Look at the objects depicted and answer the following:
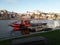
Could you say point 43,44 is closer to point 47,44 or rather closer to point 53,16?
point 47,44

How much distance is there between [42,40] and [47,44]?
0.34m

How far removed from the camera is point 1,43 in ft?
22.5

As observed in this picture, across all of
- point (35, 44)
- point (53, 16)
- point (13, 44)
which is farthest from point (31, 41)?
point (53, 16)

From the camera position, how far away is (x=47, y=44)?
21.9 ft

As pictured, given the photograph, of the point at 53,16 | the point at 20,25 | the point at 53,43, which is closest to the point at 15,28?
the point at 20,25

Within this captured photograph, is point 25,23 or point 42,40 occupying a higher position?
point 42,40

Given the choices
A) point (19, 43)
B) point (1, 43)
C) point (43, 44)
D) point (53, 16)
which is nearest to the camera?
point (19, 43)

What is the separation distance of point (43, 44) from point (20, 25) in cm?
3716

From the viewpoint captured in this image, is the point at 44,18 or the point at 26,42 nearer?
the point at 26,42

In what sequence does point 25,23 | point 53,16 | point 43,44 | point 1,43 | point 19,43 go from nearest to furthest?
point 19,43
point 43,44
point 1,43
point 25,23
point 53,16

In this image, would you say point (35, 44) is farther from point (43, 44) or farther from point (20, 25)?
point (20, 25)

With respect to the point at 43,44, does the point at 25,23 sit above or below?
below

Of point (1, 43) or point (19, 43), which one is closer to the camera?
point (19, 43)

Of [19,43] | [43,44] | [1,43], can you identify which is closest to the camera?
[19,43]
